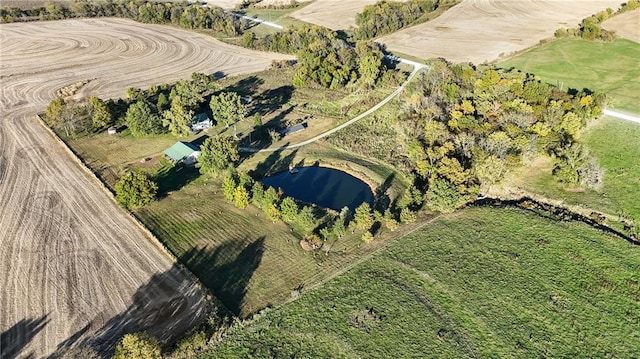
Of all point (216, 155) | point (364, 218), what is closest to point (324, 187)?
point (364, 218)

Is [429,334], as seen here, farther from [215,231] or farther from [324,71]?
[324,71]

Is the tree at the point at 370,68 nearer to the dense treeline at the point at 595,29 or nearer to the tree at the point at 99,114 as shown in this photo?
the dense treeline at the point at 595,29

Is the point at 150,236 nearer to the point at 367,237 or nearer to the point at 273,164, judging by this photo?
the point at 273,164

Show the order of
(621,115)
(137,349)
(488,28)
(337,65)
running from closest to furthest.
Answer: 1. (137,349)
2. (621,115)
3. (337,65)
4. (488,28)

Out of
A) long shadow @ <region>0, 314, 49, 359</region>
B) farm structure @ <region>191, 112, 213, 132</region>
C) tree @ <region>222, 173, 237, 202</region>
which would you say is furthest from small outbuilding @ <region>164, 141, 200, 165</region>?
long shadow @ <region>0, 314, 49, 359</region>

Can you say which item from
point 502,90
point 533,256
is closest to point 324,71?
point 502,90
